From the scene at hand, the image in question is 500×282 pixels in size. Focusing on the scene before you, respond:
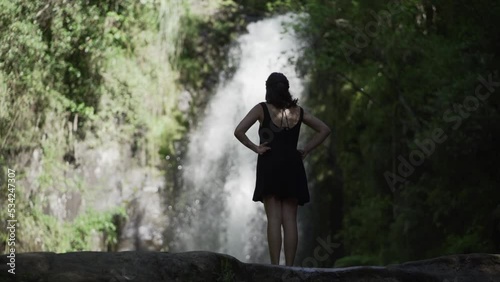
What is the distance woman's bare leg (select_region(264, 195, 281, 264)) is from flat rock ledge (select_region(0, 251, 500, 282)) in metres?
0.98

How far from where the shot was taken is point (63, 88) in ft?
49.0

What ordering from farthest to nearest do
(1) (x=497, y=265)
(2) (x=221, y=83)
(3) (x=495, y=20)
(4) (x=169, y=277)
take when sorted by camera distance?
(2) (x=221, y=83)
(3) (x=495, y=20)
(1) (x=497, y=265)
(4) (x=169, y=277)

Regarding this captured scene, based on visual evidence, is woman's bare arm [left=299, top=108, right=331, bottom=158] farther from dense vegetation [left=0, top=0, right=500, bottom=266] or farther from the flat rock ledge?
dense vegetation [left=0, top=0, right=500, bottom=266]

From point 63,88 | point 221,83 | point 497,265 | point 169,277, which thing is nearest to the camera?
point 169,277

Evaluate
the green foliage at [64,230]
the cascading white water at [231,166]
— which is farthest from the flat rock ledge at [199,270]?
the cascading white water at [231,166]

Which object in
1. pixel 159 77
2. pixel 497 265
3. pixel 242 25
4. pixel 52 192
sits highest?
pixel 242 25

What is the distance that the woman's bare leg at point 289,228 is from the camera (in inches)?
263

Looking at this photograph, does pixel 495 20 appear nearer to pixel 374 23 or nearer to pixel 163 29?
pixel 374 23

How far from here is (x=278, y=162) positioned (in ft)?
22.1

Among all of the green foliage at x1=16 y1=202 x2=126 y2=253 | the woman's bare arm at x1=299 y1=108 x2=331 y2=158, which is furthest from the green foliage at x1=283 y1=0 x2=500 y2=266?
the green foliage at x1=16 y1=202 x2=126 y2=253

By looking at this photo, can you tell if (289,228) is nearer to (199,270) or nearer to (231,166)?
(199,270)

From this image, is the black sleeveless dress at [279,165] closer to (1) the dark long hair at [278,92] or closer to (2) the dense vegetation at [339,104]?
(1) the dark long hair at [278,92]

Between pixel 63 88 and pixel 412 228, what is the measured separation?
6216 millimetres

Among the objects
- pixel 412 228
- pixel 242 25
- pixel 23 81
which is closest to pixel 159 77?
pixel 242 25
